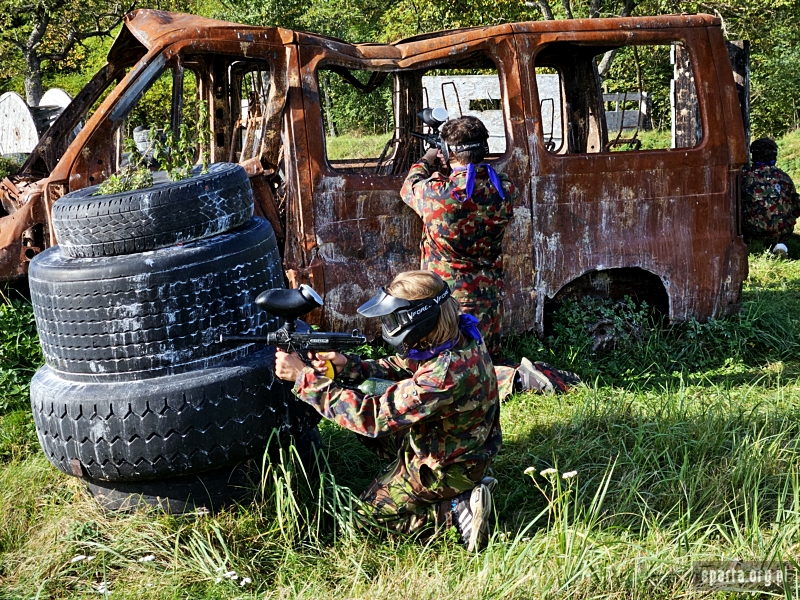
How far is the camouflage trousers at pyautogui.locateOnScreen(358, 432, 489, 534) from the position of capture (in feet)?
11.0

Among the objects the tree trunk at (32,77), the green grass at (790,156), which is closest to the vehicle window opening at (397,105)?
the green grass at (790,156)

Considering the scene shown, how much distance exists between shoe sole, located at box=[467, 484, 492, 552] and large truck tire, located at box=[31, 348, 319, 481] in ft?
2.93

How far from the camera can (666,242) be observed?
5.66 m

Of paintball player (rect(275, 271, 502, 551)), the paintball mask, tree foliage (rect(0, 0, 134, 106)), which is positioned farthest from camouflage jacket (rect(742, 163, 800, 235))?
tree foliage (rect(0, 0, 134, 106))

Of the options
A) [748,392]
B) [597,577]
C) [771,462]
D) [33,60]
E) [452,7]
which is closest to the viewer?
[597,577]

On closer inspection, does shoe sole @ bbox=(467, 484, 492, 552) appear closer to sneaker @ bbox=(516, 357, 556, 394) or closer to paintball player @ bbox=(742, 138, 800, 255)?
sneaker @ bbox=(516, 357, 556, 394)

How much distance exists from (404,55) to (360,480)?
279 cm

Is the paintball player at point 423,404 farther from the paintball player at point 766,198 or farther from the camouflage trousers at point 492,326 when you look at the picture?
the paintball player at point 766,198

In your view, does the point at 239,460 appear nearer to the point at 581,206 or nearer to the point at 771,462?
the point at 771,462

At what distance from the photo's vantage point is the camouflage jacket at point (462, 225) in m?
4.73

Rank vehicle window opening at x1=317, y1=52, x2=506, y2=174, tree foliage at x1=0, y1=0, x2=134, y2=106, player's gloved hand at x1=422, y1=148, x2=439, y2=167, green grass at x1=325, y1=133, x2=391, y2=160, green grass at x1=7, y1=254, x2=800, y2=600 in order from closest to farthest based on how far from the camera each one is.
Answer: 1. green grass at x1=7, y1=254, x2=800, y2=600
2. player's gloved hand at x1=422, y1=148, x2=439, y2=167
3. vehicle window opening at x1=317, y1=52, x2=506, y2=174
4. green grass at x1=325, y1=133, x2=391, y2=160
5. tree foliage at x1=0, y1=0, x2=134, y2=106

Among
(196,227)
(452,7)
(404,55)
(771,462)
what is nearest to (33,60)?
(452,7)

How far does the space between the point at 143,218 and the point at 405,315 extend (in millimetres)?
1172

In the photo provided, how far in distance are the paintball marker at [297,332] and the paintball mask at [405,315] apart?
0.13 m
